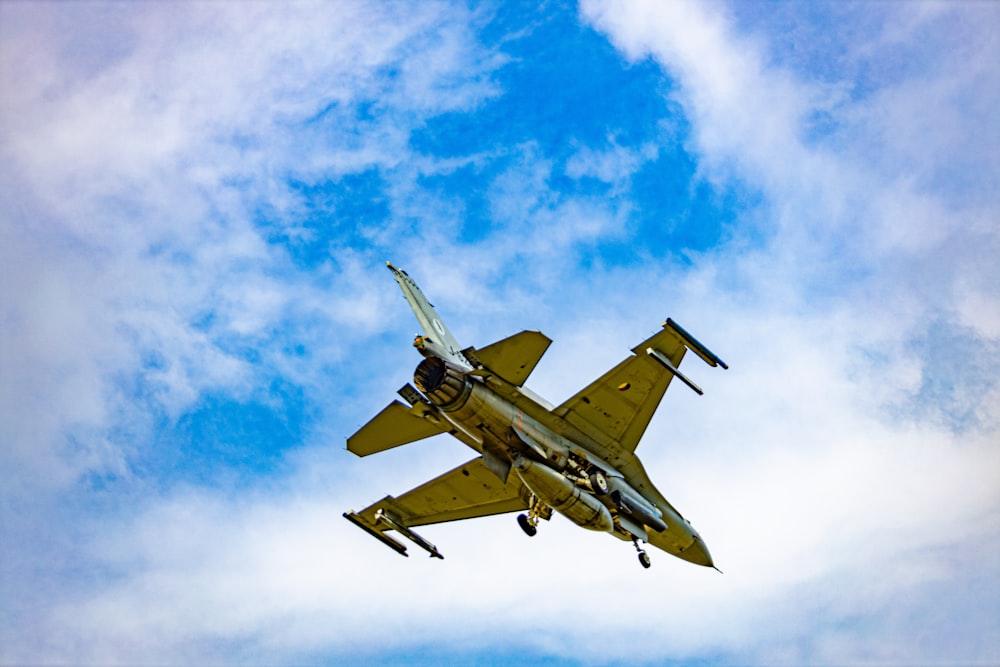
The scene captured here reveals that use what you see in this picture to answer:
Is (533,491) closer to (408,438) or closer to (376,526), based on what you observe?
(408,438)

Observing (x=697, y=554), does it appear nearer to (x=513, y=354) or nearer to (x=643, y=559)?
(x=643, y=559)

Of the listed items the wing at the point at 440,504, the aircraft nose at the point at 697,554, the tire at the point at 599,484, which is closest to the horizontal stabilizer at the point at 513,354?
the tire at the point at 599,484

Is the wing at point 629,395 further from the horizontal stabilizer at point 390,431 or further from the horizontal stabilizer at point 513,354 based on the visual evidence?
the horizontal stabilizer at point 390,431

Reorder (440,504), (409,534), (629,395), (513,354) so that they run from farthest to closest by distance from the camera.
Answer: (440,504) < (409,534) < (629,395) < (513,354)

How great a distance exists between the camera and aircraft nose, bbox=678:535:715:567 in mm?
40228

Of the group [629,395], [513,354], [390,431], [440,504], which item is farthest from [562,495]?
[440,504]

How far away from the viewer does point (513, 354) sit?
31.4m

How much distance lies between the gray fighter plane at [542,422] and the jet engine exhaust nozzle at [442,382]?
0.11 feet

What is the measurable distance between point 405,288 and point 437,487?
10.4 metres

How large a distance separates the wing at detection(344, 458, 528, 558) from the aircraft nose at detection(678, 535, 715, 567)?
7.33m

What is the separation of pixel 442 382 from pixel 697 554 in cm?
1610

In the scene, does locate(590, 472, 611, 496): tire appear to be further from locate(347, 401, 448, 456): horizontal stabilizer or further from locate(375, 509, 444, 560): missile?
locate(375, 509, 444, 560): missile

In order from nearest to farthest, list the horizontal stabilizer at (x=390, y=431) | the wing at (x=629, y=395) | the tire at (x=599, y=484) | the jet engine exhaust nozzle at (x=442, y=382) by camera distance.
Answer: the jet engine exhaust nozzle at (x=442, y=382), the wing at (x=629, y=395), the tire at (x=599, y=484), the horizontal stabilizer at (x=390, y=431)

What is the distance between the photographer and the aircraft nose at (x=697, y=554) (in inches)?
1584
